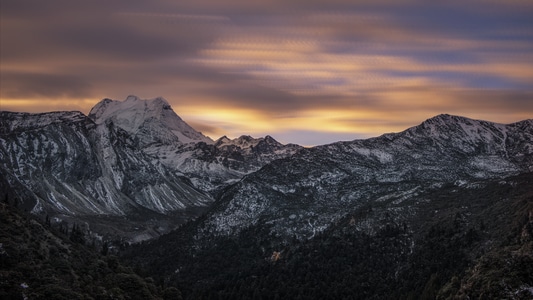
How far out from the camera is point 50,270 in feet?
522

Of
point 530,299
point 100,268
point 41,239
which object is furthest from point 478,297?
point 41,239

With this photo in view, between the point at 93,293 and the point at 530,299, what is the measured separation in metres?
97.0

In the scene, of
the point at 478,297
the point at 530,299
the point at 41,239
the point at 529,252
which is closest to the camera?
the point at 530,299

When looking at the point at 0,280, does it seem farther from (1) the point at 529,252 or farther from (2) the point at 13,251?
(1) the point at 529,252

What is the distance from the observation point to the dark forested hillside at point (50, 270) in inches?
5694

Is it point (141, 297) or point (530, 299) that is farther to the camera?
point (141, 297)

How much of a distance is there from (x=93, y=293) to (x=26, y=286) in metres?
18.4

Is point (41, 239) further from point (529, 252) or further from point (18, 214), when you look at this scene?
point (529, 252)

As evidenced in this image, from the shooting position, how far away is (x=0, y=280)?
140750mm

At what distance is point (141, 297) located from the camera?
178 m

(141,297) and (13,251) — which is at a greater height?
(13,251)

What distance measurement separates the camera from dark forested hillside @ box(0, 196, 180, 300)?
14462cm

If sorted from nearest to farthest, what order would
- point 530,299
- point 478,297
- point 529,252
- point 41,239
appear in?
point 530,299 → point 478,297 → point 529,252 → point 41,239

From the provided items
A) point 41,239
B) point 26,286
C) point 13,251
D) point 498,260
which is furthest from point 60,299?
point 498,260
